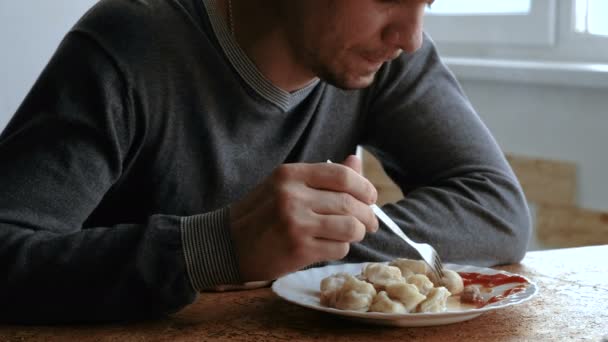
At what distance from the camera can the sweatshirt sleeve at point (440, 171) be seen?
1.43 metres

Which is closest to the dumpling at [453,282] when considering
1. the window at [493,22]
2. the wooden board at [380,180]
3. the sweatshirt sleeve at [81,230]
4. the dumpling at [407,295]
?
the dumpling at [407,295]

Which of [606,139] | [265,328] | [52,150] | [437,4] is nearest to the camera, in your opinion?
[265,328]

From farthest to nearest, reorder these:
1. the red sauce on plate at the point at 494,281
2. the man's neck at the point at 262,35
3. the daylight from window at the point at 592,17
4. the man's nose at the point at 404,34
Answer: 1. the daylight from window at the point at 592,17
2. the man's neck at the point at 262,35
3. the man's nose at the point at 404,34
4. the red sauce on plate at the point at 494,281

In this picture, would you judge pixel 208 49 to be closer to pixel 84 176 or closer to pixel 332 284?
pixel 84 176

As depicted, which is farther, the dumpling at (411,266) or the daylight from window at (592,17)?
the daylight from window at (592,17)

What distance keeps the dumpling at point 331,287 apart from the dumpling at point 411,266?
9 cm

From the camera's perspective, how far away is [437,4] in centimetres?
318

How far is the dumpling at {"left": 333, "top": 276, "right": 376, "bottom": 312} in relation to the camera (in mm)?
1083

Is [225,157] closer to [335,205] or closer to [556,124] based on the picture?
[335,205]

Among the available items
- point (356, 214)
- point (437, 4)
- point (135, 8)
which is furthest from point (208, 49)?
point (437, 4)

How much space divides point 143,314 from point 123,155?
0.94 feet

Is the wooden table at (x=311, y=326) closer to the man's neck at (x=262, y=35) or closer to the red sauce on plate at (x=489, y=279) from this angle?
the red sauce on plate at (x=489, y=279)

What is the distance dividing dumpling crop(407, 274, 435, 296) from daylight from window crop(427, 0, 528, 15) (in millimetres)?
1866

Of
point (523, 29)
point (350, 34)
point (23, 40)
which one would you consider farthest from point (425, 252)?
point (523, 29)
